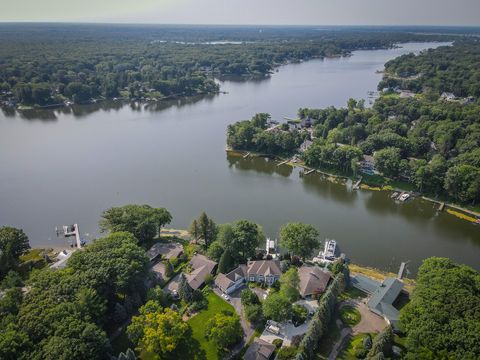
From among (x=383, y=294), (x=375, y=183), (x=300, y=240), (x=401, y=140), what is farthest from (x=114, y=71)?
(x=383, y=294)

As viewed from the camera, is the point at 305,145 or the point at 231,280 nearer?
the point at 231,280

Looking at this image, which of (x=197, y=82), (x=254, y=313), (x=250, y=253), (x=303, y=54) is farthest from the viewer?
(x=303, y=54)

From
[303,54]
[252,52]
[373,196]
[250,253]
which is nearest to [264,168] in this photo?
[373,196]

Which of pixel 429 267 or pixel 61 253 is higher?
pixel 429 267

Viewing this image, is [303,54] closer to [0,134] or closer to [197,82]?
[197,82]

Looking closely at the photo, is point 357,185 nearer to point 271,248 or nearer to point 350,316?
point 271,248

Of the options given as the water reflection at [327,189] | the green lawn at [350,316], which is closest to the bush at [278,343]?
the green lawn at [350,316]
